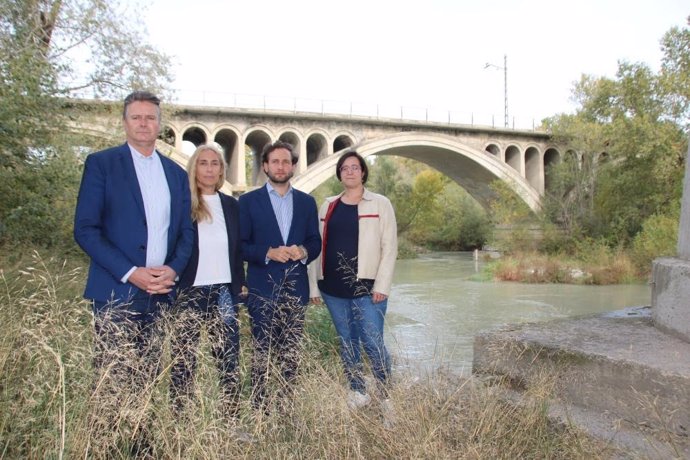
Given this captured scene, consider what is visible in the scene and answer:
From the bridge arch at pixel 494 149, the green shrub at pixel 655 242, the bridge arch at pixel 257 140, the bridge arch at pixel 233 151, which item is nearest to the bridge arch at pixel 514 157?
the bridge arch at pixel 494 149

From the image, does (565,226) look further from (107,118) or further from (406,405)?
(406,405)

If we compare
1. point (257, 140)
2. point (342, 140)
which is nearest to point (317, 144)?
point (342, 140)

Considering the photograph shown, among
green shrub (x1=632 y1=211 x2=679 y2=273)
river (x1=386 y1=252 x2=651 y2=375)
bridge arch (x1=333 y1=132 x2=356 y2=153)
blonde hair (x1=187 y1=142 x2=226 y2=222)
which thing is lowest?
river (x1=386 y1=252 x2=651 y2=375)

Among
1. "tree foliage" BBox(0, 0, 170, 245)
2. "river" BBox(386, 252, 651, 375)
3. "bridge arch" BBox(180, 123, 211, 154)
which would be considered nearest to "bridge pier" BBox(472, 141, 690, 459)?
"river" BBox(386, 252, 651, 375)

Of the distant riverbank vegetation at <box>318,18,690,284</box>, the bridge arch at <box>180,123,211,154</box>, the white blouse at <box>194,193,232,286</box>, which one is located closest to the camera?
the white blouse at <box>194,193,232,286</box>

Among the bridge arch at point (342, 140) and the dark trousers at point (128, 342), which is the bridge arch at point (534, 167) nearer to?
the bridge arch at point (342, 140)

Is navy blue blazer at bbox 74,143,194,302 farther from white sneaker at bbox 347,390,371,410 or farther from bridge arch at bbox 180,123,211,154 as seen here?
bridge arch at bbox 180,123,211,154

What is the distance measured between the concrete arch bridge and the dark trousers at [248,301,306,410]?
14.4 metres

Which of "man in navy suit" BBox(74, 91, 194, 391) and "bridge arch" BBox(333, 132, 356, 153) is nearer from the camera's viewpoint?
"man in navy suit" BBox(74, 91, 194, 391)

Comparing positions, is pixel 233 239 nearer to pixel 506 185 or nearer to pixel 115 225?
pixel 115 225

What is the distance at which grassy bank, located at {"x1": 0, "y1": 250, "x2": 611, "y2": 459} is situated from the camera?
5.48 feet

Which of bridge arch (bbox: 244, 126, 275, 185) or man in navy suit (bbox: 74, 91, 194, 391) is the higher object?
bridge arch (bbox: 244, 126, 275, 185)

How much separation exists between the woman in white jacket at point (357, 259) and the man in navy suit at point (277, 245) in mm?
123

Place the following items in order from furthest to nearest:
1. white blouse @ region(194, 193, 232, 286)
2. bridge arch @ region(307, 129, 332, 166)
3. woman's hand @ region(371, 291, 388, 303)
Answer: bridge arch @ region(307, 129, 332, 166), woman's hand @ region(371, 291, 388, 303), white blouse @ region(194, 193, 232, 286)
